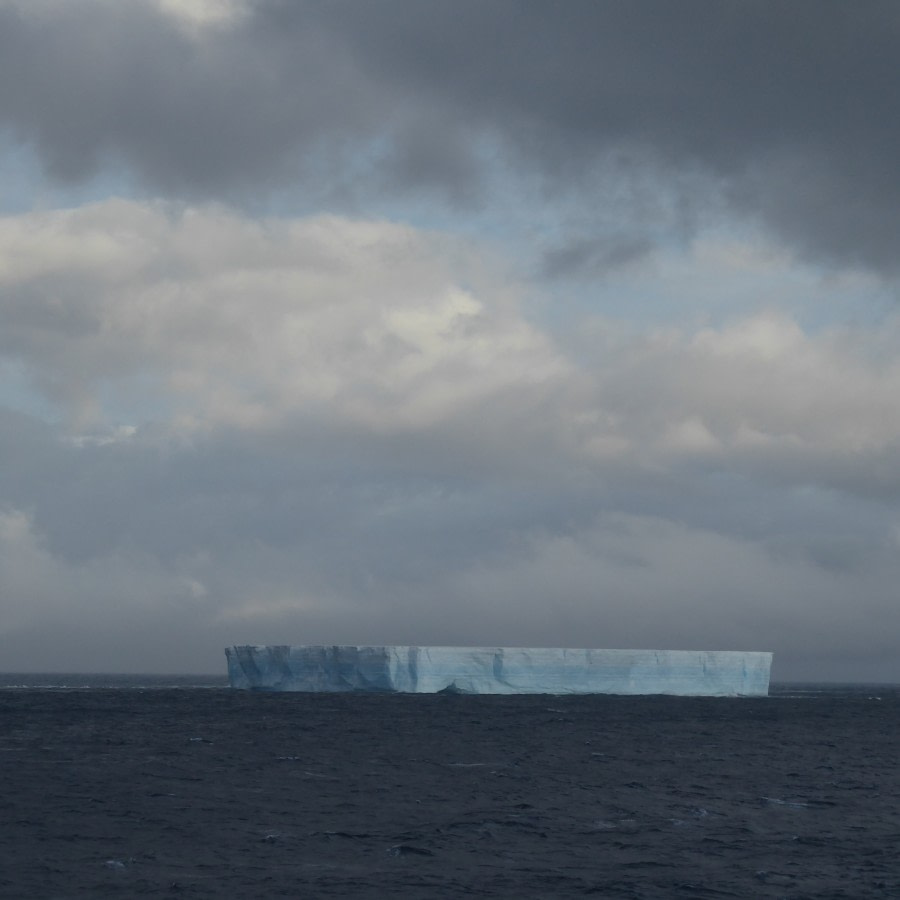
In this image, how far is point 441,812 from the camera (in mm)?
25406

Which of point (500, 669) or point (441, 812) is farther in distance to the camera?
point (500, 669)

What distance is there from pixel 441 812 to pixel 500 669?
37101mm

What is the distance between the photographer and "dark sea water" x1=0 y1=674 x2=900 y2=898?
18.9m

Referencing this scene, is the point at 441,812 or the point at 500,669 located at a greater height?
the point at 500,669

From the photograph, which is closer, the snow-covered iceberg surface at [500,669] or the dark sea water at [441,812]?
the dark sea water at [441,812]

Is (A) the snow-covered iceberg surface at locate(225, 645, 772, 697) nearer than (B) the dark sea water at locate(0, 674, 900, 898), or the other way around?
(B) the dark sea water at locate(0, 674, 900, 898)

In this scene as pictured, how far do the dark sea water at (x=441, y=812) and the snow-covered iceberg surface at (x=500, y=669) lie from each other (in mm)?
13120

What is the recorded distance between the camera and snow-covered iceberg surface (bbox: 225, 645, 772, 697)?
62.2 m

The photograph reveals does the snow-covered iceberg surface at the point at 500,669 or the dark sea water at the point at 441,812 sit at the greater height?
the snow-covered iceberg surface at the point at 500,669

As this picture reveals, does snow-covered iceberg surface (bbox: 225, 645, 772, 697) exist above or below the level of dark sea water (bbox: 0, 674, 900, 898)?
above

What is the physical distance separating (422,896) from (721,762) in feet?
68.4

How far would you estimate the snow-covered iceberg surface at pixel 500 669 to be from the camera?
62156 millimetres

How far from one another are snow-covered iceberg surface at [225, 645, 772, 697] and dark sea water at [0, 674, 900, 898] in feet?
43.0

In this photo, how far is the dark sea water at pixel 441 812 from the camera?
61.9ft
